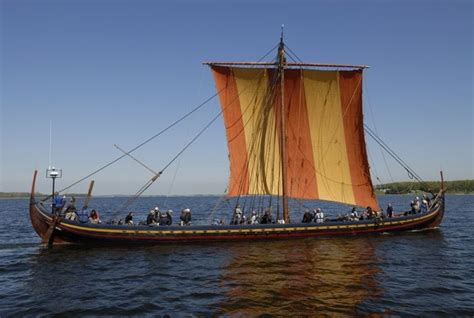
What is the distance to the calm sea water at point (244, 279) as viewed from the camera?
520 inches

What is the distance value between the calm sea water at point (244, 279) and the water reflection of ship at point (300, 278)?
0.04 meters

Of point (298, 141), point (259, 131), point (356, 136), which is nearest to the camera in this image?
point (259, 131)

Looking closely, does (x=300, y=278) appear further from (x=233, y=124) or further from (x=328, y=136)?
(x=328, y=136)

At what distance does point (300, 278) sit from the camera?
55.0ft

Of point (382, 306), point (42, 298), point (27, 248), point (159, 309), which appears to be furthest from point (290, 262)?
point (27, 248)

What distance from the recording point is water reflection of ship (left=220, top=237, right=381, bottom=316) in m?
13.2

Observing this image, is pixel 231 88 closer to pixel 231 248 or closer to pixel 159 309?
pixel 231 248

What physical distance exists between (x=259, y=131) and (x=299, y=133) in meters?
3.16

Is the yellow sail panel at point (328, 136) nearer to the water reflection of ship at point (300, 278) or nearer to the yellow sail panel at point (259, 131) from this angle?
the yellow sail panel at point (259, 131)

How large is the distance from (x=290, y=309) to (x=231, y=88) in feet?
64.7

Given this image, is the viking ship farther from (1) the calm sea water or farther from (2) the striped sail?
(1) the calm sea water

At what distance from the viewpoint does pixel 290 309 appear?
12.8 metres

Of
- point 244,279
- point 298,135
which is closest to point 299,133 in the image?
point 298,135

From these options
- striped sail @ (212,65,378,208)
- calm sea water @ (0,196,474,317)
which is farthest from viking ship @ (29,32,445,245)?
calm sea water @ (0,196,474,317)
